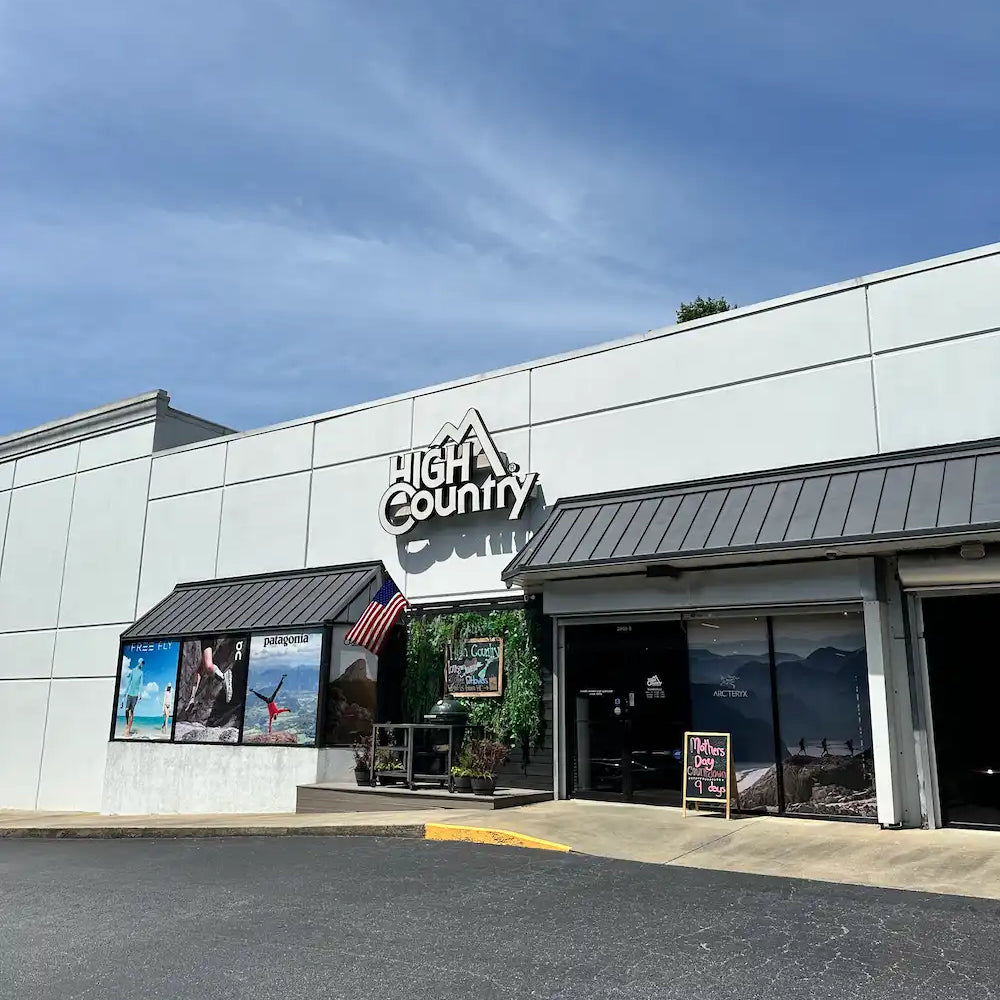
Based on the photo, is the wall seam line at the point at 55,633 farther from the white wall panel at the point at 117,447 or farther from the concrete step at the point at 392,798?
the concrete step at the point at 392,798

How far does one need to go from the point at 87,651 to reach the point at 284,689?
8.35m

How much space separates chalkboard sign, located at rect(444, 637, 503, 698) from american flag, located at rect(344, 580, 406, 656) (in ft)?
4.31

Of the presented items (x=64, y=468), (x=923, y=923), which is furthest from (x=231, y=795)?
(x=923, y=923)

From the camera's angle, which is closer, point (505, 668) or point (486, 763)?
point (486, 763)

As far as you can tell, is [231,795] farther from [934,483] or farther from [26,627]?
[934,483]

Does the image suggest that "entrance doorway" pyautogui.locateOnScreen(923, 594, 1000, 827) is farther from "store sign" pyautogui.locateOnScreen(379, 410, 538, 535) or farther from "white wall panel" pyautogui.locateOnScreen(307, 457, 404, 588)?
"white wall panel" pyautogui.locateOnScreen(307, 457, 404, 588)

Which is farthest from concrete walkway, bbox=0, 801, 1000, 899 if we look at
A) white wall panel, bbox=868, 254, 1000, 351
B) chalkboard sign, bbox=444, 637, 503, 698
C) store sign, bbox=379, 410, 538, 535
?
white wall panel, bbox=868, 254, 1000, 351

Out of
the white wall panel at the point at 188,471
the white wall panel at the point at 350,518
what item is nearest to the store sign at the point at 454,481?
the white wall panel at the point at 350,518

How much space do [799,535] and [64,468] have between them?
68.7 feet

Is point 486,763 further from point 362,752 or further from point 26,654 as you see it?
point 26,654

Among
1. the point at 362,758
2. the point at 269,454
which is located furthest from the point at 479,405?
the point at 362,758

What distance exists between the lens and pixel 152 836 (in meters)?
14.6

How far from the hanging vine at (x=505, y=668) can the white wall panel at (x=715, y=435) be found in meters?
2.37

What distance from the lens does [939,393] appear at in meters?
13.2
